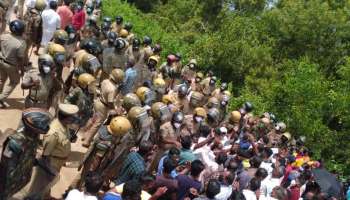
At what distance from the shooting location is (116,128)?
7.87 meters

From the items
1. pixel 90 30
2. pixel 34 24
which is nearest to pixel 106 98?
pixel 34 24

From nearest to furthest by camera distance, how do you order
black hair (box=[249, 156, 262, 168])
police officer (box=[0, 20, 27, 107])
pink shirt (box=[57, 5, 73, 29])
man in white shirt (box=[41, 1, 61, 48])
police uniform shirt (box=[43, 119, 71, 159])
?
police uniform shirt (box=[43, 119, 71, 159]), black hair (box=[249, 156, 262, 168]), police officer (box=[0, 20, 27, 107]), man in white shirt (box=[41, 1, 61, 48]), pink shirt (box=[57, 5, 73, 29])

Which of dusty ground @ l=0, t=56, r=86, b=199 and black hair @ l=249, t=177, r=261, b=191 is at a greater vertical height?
black hair @ l=249, t=177, r=261, b=191

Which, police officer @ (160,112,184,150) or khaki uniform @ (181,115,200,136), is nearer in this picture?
police officer @ (160,112,184,150)

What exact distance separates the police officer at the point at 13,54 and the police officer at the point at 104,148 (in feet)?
9.29

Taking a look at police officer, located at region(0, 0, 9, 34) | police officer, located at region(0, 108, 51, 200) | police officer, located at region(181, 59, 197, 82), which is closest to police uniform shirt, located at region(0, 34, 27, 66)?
police officer, located at region(0, 0, 9, 34)

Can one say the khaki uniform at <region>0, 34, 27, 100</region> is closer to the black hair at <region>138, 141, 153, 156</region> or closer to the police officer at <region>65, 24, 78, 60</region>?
the police officer at <region>65, 24, 78, 60</region>

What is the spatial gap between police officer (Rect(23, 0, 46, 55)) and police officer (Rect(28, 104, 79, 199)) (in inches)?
234

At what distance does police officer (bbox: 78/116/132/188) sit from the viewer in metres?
7.98

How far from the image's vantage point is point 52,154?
22.7 ft

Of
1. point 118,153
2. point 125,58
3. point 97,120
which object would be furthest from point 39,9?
point 118,153

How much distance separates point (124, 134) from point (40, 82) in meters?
2.00

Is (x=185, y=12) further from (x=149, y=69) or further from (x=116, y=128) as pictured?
(x=116, y=128)

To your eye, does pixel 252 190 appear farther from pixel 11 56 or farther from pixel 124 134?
pixel 11 56
